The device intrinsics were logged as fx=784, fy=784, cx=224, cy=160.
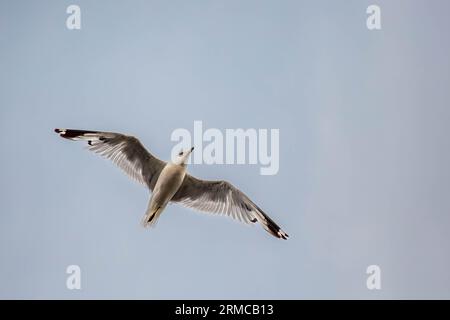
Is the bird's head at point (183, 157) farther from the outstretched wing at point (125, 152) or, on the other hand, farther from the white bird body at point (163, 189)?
the outstretched wing at point (125, 152)

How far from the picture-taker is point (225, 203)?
19.5 feet

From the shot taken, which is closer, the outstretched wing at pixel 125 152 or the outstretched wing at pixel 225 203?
the outstretched wing at pixel 125 152

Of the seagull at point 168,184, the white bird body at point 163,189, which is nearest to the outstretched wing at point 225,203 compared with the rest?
the seagull at point 168,184

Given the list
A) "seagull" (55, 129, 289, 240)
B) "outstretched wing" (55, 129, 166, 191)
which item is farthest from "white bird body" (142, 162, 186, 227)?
"outstretched wing" (55, 129, 166, 191)

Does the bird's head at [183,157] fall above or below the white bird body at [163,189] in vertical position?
above

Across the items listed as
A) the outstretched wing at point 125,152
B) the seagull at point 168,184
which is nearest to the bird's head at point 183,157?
the seagull at point 168,184

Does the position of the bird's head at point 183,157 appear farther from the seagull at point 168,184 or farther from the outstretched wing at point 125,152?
the outstretched wing at point 125,152

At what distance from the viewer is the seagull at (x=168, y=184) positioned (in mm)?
5652

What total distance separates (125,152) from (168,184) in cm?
40
